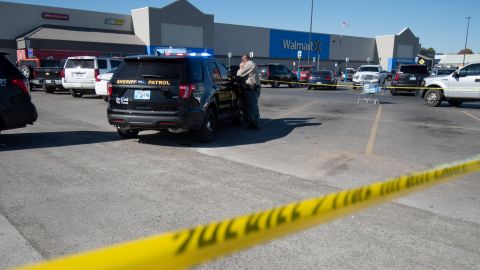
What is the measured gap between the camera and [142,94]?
25.3 feet

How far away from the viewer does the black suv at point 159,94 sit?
7.61 m

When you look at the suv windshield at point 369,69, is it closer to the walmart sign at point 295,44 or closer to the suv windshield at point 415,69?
the suv windshield at point 415,69

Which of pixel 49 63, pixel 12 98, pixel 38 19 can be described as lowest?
pixel 12 98

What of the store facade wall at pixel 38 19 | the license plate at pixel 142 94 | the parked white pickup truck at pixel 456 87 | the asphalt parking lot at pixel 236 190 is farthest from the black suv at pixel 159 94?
the store facade wall at pixel 38 19

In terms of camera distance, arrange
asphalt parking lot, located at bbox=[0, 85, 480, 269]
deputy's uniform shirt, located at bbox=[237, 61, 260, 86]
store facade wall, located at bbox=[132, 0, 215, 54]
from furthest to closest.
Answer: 1. store facade wall, located at bbox=[132, 0, 215, 54]
2. deputy's uniform shirt, located at bbox=[237, 61, 260, 86]
3. asphalt parking lot, located at bbox=[0, 85, 480, 269]

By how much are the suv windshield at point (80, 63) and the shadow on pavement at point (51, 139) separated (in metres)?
9.32

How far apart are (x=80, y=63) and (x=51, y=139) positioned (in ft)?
34.3

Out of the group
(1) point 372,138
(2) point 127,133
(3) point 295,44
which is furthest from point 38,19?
(1) point 372,138

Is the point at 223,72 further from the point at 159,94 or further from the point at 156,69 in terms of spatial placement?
the point at 159,94

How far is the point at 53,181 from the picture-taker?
5395mm

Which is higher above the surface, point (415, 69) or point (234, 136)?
point (415, 69)

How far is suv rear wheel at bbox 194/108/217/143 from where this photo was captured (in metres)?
8.30

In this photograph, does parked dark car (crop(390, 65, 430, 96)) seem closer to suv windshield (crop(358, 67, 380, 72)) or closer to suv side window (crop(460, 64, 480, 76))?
suv side window (crop(460, 64, 480, 76))

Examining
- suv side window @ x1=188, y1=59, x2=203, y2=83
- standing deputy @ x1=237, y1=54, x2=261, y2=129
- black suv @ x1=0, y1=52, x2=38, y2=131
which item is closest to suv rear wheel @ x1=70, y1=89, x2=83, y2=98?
standing deputy @ x1=237, y1=54, x2=261, y2=129
